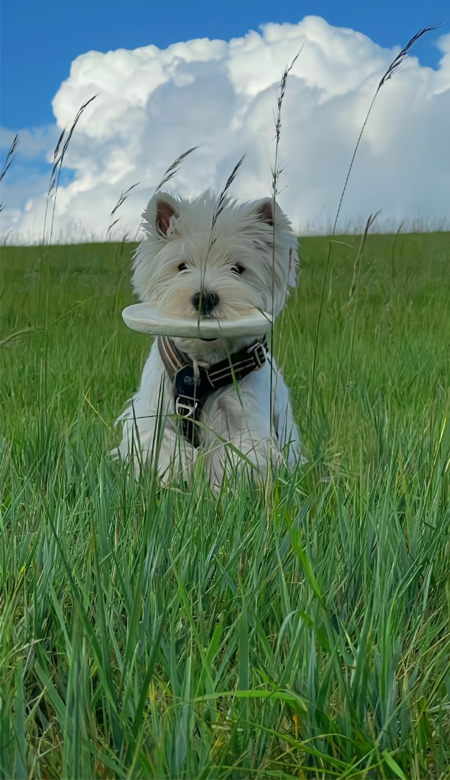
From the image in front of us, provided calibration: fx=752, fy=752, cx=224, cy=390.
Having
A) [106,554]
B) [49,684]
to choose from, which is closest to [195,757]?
[49,684]

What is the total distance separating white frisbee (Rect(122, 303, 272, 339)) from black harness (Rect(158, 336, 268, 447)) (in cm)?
20

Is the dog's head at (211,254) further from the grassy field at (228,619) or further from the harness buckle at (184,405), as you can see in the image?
the grassy field at (228,619)

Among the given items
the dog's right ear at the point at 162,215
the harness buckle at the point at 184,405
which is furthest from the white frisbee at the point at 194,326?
the dog's right ear at the point at 162,215

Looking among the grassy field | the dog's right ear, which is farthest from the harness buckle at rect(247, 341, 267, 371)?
the dog's right ear

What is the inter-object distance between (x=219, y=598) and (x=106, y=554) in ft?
1.20

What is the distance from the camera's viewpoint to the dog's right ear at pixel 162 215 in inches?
142

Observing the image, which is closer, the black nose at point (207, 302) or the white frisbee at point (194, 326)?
the white frisbee at point (194, 326)

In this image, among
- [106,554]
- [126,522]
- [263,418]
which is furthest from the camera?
[263,418]

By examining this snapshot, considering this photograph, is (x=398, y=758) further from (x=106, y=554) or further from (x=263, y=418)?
(x=263, y=418)

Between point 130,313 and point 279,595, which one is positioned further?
point 130,313

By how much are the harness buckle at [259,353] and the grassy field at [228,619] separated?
0.42 meters

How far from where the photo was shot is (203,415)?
362cm

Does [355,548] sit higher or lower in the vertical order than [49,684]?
higher

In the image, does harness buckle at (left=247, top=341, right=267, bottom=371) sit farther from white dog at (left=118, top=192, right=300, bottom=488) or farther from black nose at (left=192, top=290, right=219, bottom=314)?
black nose at (left=192, top=290, right=219, bottom=314)
